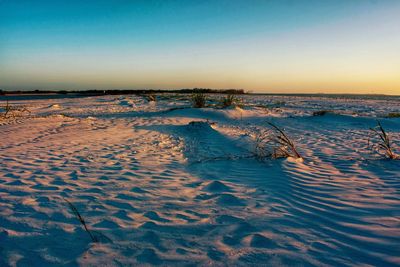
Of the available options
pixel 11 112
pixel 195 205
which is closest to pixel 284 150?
pixel 195 205

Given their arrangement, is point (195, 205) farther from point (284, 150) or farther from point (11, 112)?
point (11, 112)

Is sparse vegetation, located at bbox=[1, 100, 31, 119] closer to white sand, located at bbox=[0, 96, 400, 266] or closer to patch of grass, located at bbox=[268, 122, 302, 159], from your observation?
white sand, located at bbox=[0, 96, 400, 266]

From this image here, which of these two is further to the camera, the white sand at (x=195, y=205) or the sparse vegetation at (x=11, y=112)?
the sparse vegetation at (x=11, y=112)

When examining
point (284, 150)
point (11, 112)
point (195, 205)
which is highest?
point (11, 112)

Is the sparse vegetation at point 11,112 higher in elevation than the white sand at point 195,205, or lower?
higher

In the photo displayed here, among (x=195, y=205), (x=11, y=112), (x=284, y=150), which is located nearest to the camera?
(x=195, y=205)

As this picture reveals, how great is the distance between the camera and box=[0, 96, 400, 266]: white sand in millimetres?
2258

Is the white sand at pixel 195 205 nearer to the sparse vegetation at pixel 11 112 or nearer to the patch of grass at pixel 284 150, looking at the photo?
the patch of grass at pixel 284 150

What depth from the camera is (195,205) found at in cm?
321

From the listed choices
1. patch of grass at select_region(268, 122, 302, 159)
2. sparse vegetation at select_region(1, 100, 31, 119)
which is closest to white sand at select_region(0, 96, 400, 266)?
patch of grass at select_region(268, 122, 302, 159)

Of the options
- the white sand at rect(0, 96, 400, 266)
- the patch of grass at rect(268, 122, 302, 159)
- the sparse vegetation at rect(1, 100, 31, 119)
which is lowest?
the white sand at rect(0, 96, 400, 266)

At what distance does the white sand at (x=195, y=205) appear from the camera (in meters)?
2.26

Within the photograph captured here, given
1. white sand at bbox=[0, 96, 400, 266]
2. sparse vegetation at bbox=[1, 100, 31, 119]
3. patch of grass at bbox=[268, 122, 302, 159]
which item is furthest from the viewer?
sparse vegetation at bbox=[1, 100, 31, 119]

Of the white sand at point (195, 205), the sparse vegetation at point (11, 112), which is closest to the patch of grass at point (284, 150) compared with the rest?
the white sand at point (195, 205)
